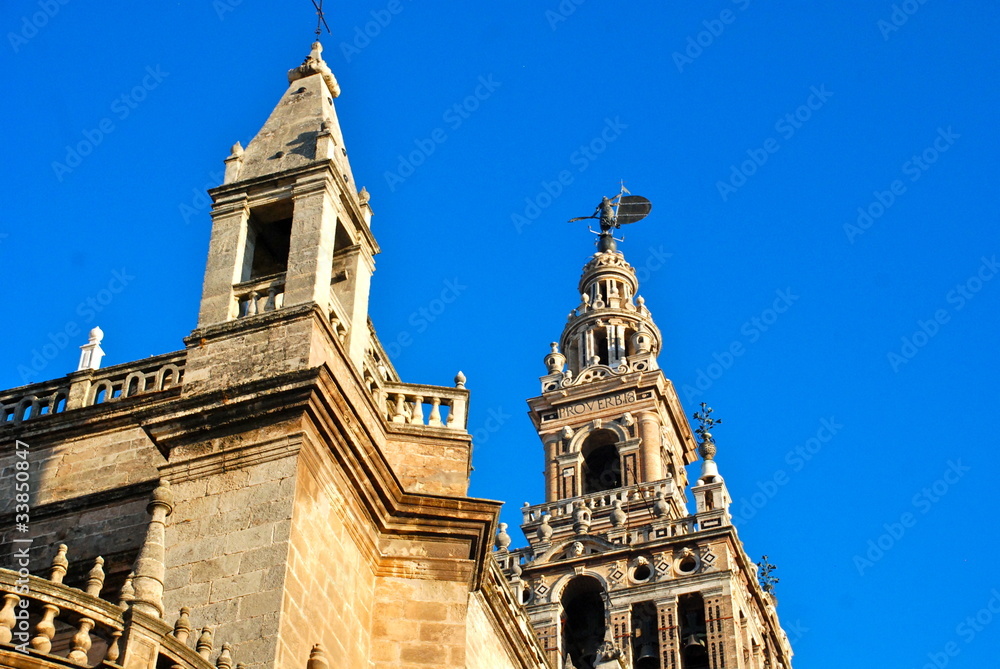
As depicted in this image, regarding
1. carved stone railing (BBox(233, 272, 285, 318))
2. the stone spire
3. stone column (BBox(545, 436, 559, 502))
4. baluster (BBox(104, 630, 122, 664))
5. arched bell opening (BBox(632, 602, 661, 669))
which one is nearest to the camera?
baluster (BBox(104, 630, 122, 664))

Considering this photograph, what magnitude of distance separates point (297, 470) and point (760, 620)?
2931cm

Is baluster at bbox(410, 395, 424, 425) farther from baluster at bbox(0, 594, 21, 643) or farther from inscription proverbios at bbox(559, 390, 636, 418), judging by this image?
inscription proverbios at bbox(559, 390, 636, 418)

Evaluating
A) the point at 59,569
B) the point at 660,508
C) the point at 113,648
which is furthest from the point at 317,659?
the point at 660,508

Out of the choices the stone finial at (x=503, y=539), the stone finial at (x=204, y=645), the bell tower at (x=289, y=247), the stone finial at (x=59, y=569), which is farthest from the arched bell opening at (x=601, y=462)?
the stone finial at (x=59, y=569)

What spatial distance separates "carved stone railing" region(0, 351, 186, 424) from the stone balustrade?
5538mm

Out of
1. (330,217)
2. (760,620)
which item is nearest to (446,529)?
(330,217)

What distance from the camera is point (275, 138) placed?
57.2ft

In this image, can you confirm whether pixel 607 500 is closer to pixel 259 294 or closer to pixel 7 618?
pixel 259 294

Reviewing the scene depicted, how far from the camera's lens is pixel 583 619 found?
4019cm

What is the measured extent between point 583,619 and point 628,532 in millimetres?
2577

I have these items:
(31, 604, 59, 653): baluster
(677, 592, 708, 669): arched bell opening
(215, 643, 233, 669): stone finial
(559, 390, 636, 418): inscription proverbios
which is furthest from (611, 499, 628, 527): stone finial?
(31, 604, 59, 653): baluster

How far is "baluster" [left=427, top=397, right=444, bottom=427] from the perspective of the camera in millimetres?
16511

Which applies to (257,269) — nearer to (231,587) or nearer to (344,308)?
(344,308)

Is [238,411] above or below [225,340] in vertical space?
below
